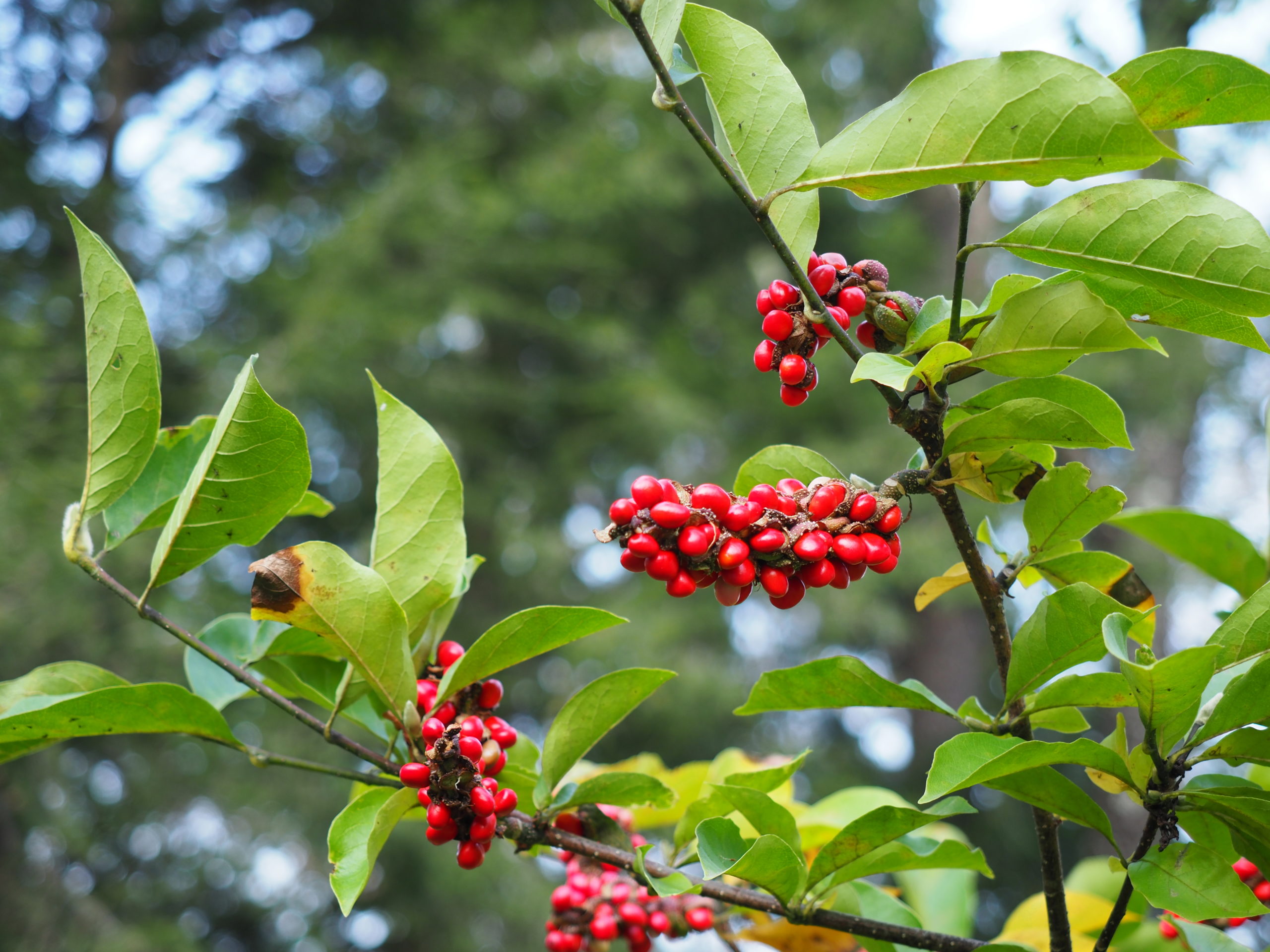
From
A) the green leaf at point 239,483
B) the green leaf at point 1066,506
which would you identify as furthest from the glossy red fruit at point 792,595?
the green leaf at point 239,483

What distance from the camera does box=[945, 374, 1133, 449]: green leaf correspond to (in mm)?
756

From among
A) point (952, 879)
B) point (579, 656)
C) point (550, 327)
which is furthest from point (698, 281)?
point (952, 879)

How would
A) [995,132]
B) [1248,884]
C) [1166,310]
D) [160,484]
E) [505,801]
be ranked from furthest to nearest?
[1248,884] < [160,484] < [505,801] < [1166,310] < [995,132]

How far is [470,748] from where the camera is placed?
80 cm

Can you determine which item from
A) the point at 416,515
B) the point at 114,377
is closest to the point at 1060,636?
the point at 416,515

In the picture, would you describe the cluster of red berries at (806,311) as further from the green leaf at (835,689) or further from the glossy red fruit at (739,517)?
the green leaf at (835,689)

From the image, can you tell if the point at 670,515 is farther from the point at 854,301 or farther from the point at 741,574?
the point at 854,301

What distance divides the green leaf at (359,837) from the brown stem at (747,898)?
12cm

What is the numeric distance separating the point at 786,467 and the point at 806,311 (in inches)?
6.8

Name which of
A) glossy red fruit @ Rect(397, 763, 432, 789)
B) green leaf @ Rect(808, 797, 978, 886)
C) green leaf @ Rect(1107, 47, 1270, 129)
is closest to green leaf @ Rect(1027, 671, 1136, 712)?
green leaf @ Rect(808, 797, 978, 886)

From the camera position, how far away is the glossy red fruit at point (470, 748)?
2.61 feet

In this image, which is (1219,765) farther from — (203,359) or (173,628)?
(203,359)

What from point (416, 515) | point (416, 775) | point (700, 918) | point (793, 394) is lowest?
point (700, 918)

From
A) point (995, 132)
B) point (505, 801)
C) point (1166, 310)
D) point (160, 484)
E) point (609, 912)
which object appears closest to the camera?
point (995, 132)
